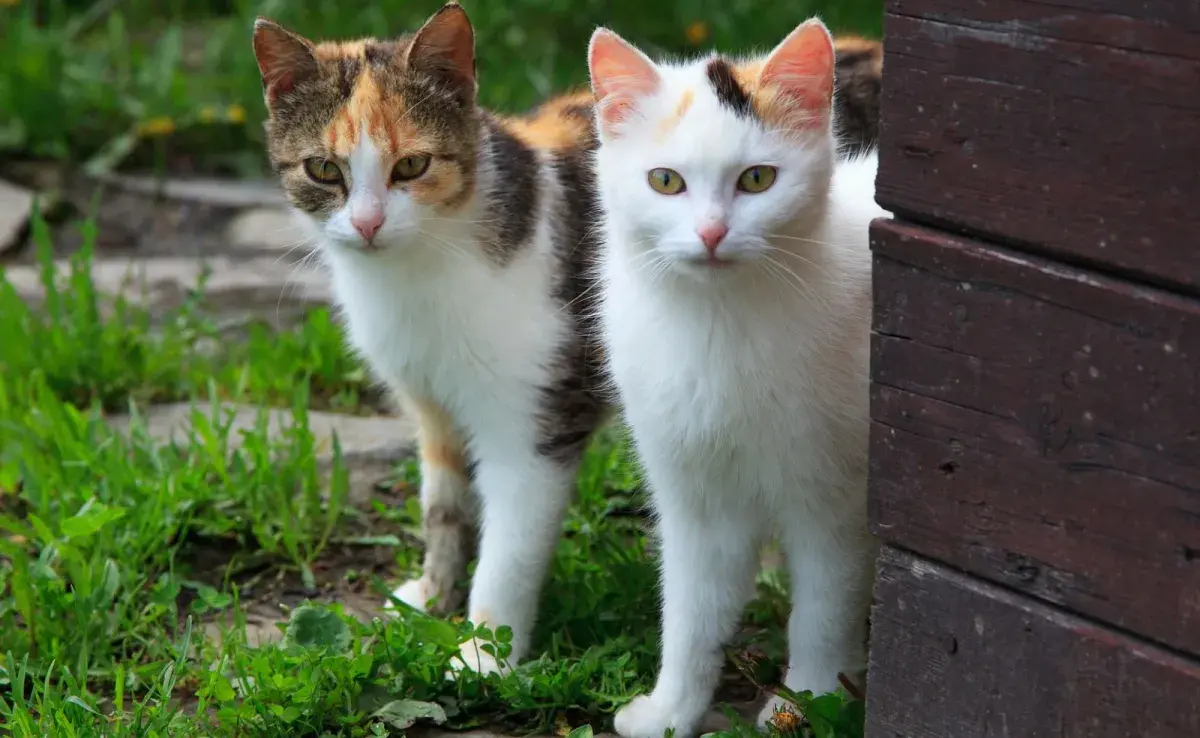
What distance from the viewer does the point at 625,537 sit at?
10.1ft

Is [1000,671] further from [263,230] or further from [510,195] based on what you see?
[263,230]

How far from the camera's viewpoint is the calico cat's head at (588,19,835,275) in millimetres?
1995

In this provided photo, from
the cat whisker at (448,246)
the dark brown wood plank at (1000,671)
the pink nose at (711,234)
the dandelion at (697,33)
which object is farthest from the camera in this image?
the dandelion at (697,33)

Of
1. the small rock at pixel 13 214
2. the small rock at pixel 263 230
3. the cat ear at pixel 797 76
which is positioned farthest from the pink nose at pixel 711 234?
the small rock at pixel 13 214

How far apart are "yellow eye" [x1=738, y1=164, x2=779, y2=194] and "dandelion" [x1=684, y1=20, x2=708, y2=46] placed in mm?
3085

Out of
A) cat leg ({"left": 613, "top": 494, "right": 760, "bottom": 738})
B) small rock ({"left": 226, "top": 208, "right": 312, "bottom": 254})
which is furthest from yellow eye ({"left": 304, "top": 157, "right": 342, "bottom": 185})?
small rock ({"left": 226, "top": 208, "right": 312, "bottom": 254})

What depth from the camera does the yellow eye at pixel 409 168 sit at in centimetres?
250

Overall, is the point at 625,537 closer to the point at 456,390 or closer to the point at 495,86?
the point at 456,390

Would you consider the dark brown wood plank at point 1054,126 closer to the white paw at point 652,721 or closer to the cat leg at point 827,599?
the cat leg at point 827,599

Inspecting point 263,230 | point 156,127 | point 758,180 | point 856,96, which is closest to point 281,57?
point 758,180

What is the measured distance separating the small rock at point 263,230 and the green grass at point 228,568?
29.2 inches

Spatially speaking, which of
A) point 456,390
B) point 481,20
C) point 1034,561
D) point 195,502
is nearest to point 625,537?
point 456,390

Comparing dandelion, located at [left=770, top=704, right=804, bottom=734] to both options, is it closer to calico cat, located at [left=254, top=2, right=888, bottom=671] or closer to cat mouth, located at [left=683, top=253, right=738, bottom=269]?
calico cat, located at [left=254, top=2, right=888, bottom=671]

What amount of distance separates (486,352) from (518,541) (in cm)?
35
